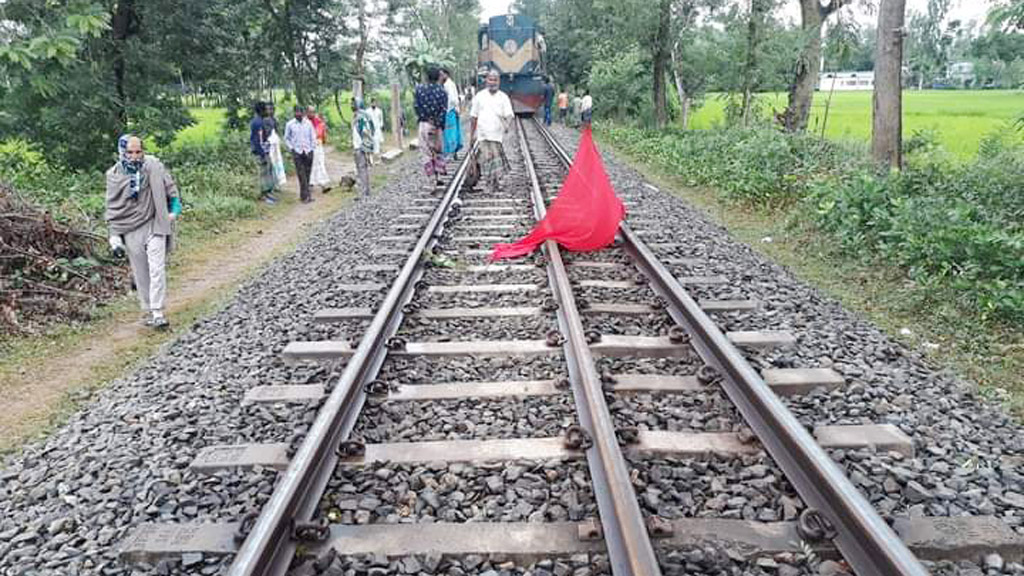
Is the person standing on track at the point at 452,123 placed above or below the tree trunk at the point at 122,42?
below

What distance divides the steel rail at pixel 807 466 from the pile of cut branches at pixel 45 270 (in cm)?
560

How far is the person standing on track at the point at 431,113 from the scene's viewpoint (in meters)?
11.5

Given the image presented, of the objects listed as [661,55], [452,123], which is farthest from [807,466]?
[661,55]

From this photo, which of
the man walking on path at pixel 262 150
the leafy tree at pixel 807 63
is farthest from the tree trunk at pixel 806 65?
the man walking on path at pixel 262 150

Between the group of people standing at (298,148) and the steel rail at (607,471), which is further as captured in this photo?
the group of people standing at (298,148)

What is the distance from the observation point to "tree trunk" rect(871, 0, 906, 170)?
380 inches

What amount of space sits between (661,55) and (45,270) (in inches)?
758

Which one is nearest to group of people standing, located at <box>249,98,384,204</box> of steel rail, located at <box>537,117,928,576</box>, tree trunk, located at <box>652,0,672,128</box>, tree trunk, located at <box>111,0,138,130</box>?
tree trunk, located at <box>111,0,138,130</box>

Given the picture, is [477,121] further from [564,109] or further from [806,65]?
[564,109]

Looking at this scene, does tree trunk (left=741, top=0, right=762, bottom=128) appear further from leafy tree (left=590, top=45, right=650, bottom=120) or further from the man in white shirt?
the man in white shirt

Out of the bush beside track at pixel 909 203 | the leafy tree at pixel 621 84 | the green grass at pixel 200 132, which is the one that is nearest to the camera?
the bush beside track at pixel 909 203

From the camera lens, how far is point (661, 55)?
73.4 feet

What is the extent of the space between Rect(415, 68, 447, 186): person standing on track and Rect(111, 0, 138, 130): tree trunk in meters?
5.04

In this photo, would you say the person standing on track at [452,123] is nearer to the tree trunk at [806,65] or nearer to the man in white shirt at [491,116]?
the man in white shirt at [491,116]
